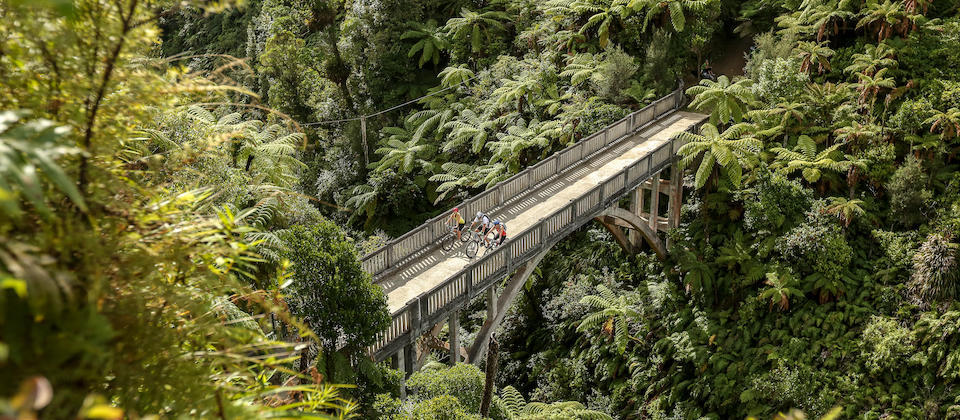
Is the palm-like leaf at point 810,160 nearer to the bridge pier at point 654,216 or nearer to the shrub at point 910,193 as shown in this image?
the shrub at point 910,193

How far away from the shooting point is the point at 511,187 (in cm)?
1822

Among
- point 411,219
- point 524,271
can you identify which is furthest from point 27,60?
point 411,219

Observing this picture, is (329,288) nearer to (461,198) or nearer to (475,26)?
(461,198)

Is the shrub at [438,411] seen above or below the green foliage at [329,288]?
below

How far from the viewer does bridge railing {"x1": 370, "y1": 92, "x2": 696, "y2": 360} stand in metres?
12.2

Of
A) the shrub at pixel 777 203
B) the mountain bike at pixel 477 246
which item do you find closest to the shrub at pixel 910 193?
the shrub at pixel 777 203

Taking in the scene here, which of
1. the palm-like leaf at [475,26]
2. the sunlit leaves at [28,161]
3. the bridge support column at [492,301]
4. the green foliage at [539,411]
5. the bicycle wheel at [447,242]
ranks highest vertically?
the sunlit leaves at [28,161]

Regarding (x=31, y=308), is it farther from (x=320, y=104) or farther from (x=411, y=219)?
(x=320, y=104)

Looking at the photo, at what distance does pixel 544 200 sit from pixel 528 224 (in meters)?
1.58

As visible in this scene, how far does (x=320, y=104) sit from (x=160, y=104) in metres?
29.0

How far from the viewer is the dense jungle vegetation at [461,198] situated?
91.7 inches

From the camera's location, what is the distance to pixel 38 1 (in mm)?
1756

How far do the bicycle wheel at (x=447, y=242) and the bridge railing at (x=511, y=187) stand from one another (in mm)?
172

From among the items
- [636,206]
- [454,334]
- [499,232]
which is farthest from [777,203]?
[454,334]
